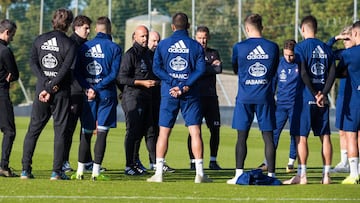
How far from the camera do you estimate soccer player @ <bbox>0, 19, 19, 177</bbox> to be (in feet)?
50.3

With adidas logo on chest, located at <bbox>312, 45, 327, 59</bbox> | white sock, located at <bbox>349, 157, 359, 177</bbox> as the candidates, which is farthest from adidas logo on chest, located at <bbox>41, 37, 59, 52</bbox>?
white sock, located at <bbox>349, 157, 359, 177</bbox>

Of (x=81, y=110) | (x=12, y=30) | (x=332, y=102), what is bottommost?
(x=332, y=102)

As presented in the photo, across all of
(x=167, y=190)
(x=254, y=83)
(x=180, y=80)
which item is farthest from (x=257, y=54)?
(x=167, y=190)

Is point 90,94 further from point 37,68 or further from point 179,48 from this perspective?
point 179,48

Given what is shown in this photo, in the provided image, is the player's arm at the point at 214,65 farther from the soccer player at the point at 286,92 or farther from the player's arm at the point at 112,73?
the player's arm at the point at 112,73

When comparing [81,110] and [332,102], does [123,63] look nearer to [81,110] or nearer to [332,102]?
[81,110]

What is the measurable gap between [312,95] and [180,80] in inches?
69.4

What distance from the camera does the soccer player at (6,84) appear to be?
1533 centimetres

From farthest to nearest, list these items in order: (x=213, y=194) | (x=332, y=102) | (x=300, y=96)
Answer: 1. (x=332, y=102)
2. (x=300, y=96)
3. (x=213, y=194)

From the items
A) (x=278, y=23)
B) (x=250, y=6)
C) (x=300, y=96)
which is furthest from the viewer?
(x=250, y=6)

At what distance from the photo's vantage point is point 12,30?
15.5 metres

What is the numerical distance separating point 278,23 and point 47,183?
1399 inches

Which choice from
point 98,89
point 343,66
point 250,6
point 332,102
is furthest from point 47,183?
point 250,6

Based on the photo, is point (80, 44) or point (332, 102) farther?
point (332, 102)
